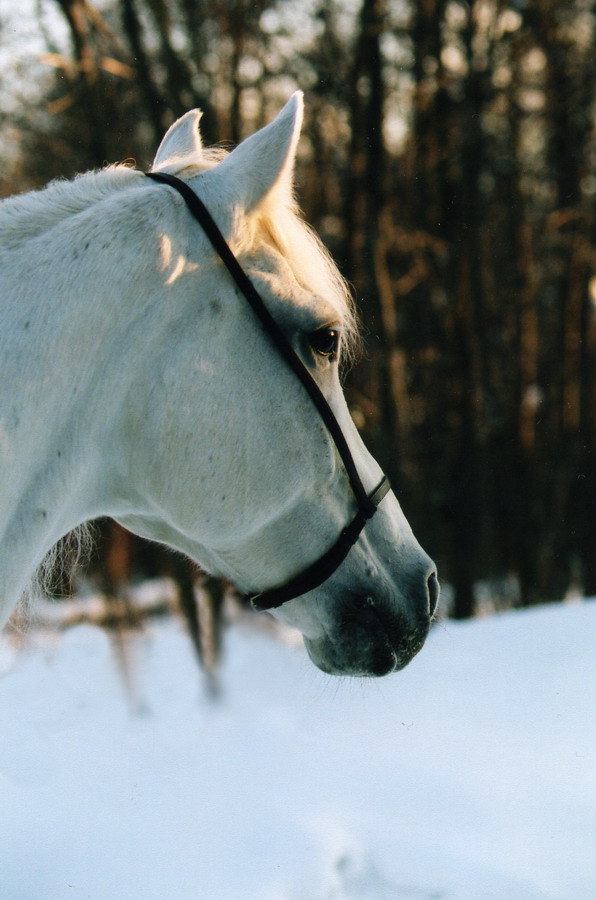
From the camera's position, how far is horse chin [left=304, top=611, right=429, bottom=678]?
80.9 inches

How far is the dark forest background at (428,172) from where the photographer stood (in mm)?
8094

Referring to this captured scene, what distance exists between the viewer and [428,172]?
39.6ft

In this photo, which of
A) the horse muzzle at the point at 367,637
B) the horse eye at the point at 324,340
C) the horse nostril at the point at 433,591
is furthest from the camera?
the horse nostril at the point at 433,591

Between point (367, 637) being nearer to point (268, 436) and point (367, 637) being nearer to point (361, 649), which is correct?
point (361, 649)

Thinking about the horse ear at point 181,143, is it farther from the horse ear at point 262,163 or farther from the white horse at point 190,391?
the horse ear at point 262,163

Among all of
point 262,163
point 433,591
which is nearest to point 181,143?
point 262,163

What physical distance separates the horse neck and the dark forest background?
5.63 meters

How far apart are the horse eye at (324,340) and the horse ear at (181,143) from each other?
1.89ft

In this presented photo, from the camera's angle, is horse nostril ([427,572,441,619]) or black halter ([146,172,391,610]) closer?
black halter ([146,172,391,610])

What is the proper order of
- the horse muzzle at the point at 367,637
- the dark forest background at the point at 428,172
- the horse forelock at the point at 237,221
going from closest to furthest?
the horse forelock at the point at 237,221
the horse muzzle at the point at 367,637
the dark forest background at the point at 428,172

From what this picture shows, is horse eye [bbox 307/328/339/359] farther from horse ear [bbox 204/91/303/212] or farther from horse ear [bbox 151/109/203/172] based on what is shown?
horse ear [bbox 151/109/203/172]

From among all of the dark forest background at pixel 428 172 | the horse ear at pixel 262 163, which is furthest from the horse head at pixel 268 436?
the dark forest background at pixel 428 172

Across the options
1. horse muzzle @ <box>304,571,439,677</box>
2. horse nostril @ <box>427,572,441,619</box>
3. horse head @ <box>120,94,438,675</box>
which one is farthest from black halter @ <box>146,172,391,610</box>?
horse nostril @ <box>427,572,441,619</box>

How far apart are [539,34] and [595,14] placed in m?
1.07
